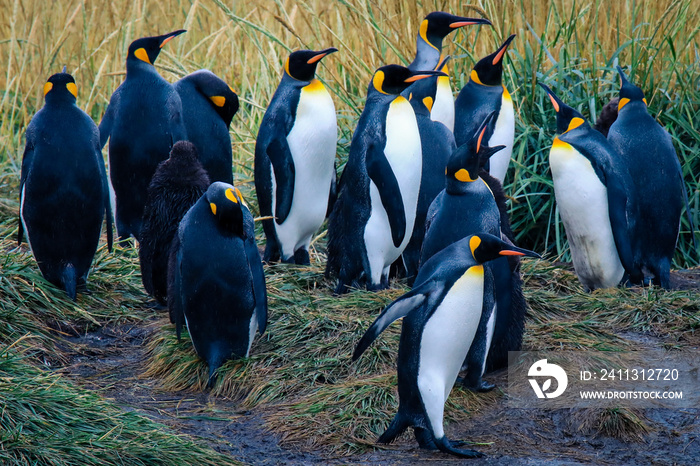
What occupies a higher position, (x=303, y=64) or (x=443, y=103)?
(x=303, y=64)

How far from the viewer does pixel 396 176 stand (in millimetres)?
5027

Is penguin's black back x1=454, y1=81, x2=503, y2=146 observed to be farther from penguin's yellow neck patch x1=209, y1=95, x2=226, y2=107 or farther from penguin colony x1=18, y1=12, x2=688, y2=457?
penguin's yellow neck patch x1=209, y1=95, x2=226, y2=107

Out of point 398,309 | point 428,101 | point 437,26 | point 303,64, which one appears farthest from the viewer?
point 437,26

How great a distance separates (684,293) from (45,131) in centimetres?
381

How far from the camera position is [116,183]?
570 cm

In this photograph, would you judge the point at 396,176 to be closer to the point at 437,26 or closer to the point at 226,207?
the point at 226,207

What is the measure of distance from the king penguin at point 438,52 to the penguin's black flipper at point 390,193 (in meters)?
1.44

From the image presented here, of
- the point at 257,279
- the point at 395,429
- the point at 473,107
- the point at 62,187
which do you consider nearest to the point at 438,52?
Answer: the point at 473,107

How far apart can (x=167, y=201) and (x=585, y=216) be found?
2527mm

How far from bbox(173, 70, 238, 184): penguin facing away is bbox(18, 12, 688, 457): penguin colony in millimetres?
10

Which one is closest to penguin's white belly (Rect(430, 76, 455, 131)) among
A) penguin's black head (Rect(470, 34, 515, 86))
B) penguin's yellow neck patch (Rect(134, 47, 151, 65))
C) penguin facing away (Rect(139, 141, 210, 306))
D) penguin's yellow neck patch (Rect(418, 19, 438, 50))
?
penguin's black head (Rect(470, 34, 515, 86))

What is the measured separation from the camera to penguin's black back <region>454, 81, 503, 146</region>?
6.16 m

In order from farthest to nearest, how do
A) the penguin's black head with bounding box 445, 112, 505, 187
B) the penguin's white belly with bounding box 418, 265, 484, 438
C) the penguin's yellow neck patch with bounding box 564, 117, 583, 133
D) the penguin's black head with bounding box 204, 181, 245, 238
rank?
the penguin's yellow neck patch with bounding box 564, 117, 583, 133
the penguin's black head with bounding box 204, 181, 245, 238
the penguin's black head with bounding box 445, 112, 505, 187
the penguin's white belly with bounding box 418, 265, 484, 438

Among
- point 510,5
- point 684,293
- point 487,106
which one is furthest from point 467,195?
point 510,5
